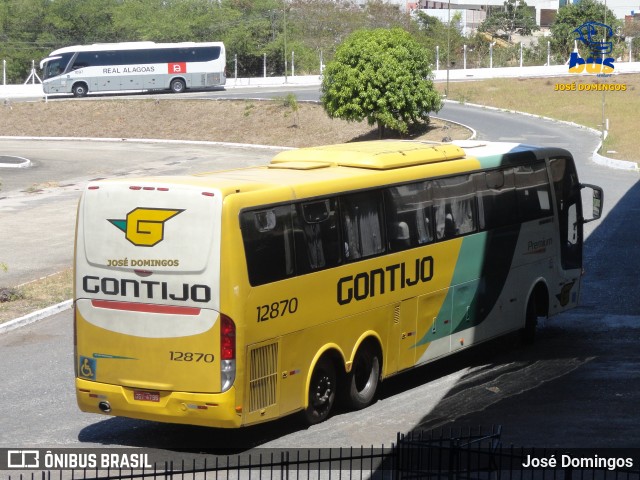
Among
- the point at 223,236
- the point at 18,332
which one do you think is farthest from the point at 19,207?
the point at 223,236

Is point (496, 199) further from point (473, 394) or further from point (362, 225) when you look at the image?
point (362, 225)

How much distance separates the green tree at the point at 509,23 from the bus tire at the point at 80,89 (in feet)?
173

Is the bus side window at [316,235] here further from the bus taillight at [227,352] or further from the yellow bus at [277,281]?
the bus taillight at [227,352]

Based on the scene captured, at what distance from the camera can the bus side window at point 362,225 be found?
11.9 meters

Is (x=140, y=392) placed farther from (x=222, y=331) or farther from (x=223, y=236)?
(x=223, y=236)

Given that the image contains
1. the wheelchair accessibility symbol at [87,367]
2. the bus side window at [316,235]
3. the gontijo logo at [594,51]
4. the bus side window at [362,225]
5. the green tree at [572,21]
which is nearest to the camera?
the wheelchair accessibility symbol at [87,367]

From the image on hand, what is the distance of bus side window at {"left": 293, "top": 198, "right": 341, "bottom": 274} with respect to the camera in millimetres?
11141

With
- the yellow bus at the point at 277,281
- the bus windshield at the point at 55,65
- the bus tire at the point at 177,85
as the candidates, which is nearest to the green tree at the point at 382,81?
the bus tire at the point at 177,85

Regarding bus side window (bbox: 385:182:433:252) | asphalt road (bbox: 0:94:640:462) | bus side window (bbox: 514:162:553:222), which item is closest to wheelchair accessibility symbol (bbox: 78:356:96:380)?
asphalt road (bbox: 0:94:640:462)

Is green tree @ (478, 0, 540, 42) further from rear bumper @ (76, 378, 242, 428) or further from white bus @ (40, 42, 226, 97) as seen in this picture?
rear bumper @ (76, 378, 242, 428)

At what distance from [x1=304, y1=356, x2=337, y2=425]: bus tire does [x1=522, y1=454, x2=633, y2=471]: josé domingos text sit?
2557mm

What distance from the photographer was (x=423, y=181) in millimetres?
13242

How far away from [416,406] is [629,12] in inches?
4786

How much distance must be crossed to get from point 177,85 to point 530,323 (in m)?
60.6
